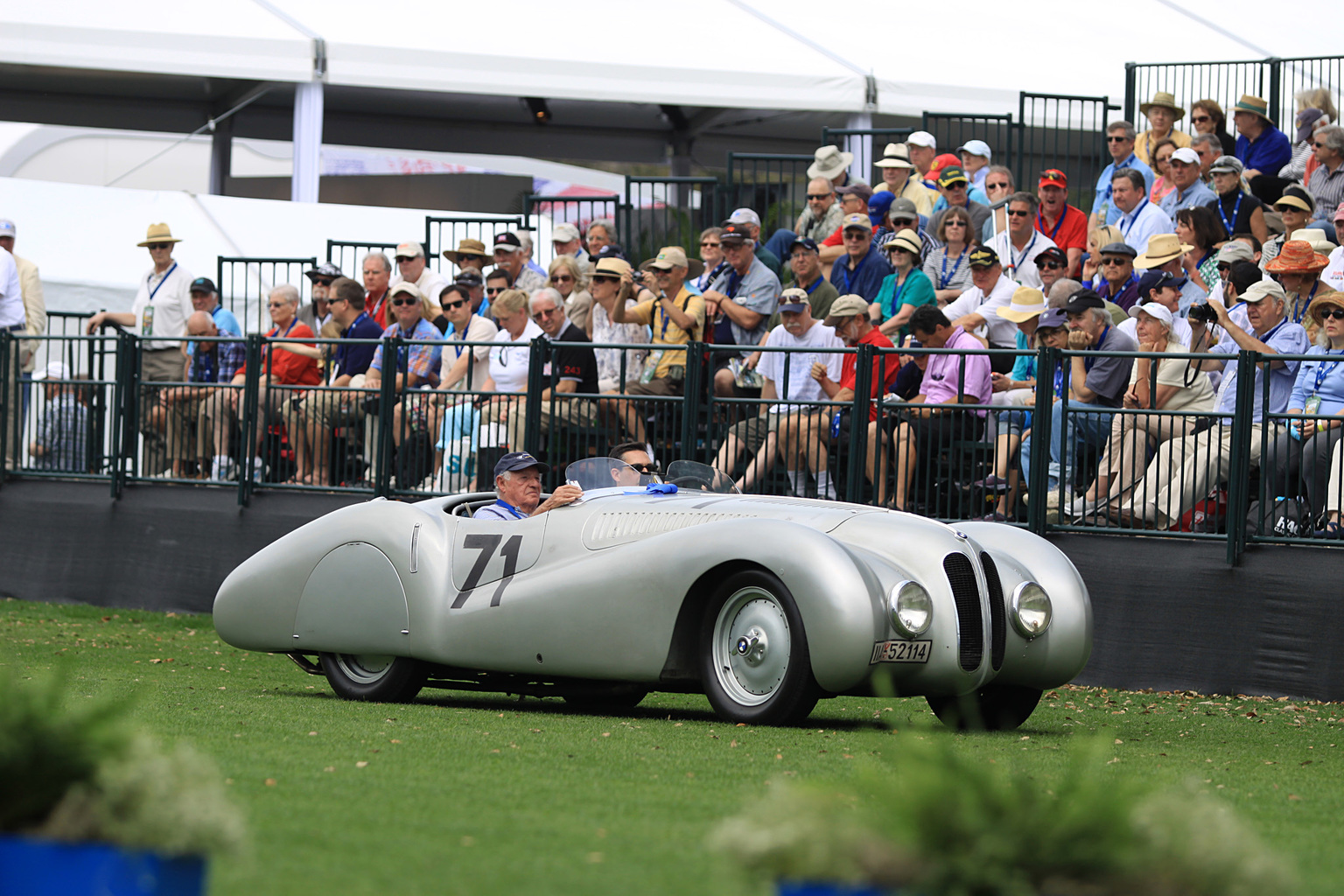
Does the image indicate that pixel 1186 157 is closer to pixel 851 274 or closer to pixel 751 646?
pixel 851 274

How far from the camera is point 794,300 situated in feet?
43.4

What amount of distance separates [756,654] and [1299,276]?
229 inches

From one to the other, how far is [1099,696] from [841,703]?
1.82m

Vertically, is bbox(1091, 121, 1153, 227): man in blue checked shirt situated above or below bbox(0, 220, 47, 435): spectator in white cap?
above

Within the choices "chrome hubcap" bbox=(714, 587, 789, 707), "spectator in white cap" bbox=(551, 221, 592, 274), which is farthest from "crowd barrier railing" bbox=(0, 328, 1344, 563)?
"chrome hubcap" bbox=(714, 587, 789, 707)

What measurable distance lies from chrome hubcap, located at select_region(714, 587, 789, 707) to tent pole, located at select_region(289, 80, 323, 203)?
46.2ft

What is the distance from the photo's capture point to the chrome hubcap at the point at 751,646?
27.1 ft

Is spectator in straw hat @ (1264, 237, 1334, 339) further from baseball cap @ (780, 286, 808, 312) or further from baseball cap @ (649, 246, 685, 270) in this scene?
baseball cap @ (649, 246, 685, 270)

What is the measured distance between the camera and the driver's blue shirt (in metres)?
9.73

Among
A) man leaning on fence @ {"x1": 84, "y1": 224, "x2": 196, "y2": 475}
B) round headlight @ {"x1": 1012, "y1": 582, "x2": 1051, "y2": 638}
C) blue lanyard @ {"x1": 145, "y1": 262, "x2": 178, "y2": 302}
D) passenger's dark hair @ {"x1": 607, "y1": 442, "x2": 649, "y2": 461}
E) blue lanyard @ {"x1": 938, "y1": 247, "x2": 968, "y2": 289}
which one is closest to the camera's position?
round headlight @ {"x1": 1012, "y1": 582, "x2": 1051, "y2": 638}

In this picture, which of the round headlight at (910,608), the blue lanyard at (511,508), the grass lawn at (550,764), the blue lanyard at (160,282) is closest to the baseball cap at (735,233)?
the grass lawn at (550,764)

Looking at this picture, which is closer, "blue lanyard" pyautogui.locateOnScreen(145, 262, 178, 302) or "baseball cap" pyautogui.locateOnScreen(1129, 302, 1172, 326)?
"baseball cap" pyautogui.locateOnScreen(1129, 302, 1172, 326)

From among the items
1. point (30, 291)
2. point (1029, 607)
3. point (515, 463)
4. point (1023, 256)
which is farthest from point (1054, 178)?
point (30, 291)

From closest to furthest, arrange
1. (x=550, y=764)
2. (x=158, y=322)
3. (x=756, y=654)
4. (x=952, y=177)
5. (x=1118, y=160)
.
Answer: (x=550, y=764), (x=756, y=654), (x=952, y=177), (x=1118, y=160), (x=158, y=322)
